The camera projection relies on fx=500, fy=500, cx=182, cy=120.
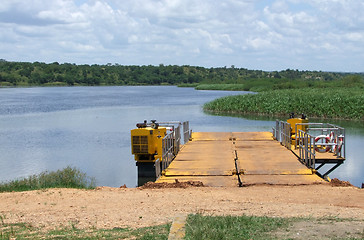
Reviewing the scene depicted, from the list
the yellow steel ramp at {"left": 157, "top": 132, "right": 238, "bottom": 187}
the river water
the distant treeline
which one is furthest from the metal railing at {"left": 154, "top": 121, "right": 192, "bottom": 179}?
the distant treeline

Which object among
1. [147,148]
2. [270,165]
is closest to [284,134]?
[270,165]

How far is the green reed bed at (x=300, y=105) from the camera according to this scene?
126 feet

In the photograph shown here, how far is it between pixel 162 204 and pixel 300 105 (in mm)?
32954

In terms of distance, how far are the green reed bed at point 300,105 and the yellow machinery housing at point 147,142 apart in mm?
24930

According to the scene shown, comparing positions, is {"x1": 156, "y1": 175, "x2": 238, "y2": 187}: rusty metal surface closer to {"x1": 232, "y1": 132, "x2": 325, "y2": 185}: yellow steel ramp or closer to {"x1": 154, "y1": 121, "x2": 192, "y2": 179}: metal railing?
{"x1": 232, "y1": 132, "x2": 325, "y2": 185}: yellow steel ramp

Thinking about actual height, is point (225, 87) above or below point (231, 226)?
below

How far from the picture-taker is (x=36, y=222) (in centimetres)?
822

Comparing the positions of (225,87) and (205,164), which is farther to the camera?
(225,87)

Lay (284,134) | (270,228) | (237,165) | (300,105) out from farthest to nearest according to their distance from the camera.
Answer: (300,105)
(284,134)
(237,165)
(270,228)

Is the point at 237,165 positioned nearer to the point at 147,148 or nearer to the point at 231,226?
the point at 147,148

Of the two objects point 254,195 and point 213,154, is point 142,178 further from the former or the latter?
point 254,195

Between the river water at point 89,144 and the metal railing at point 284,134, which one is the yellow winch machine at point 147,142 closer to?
the river water at point 89,144

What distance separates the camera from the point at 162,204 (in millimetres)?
9586

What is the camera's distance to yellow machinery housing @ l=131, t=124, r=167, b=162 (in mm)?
16328
